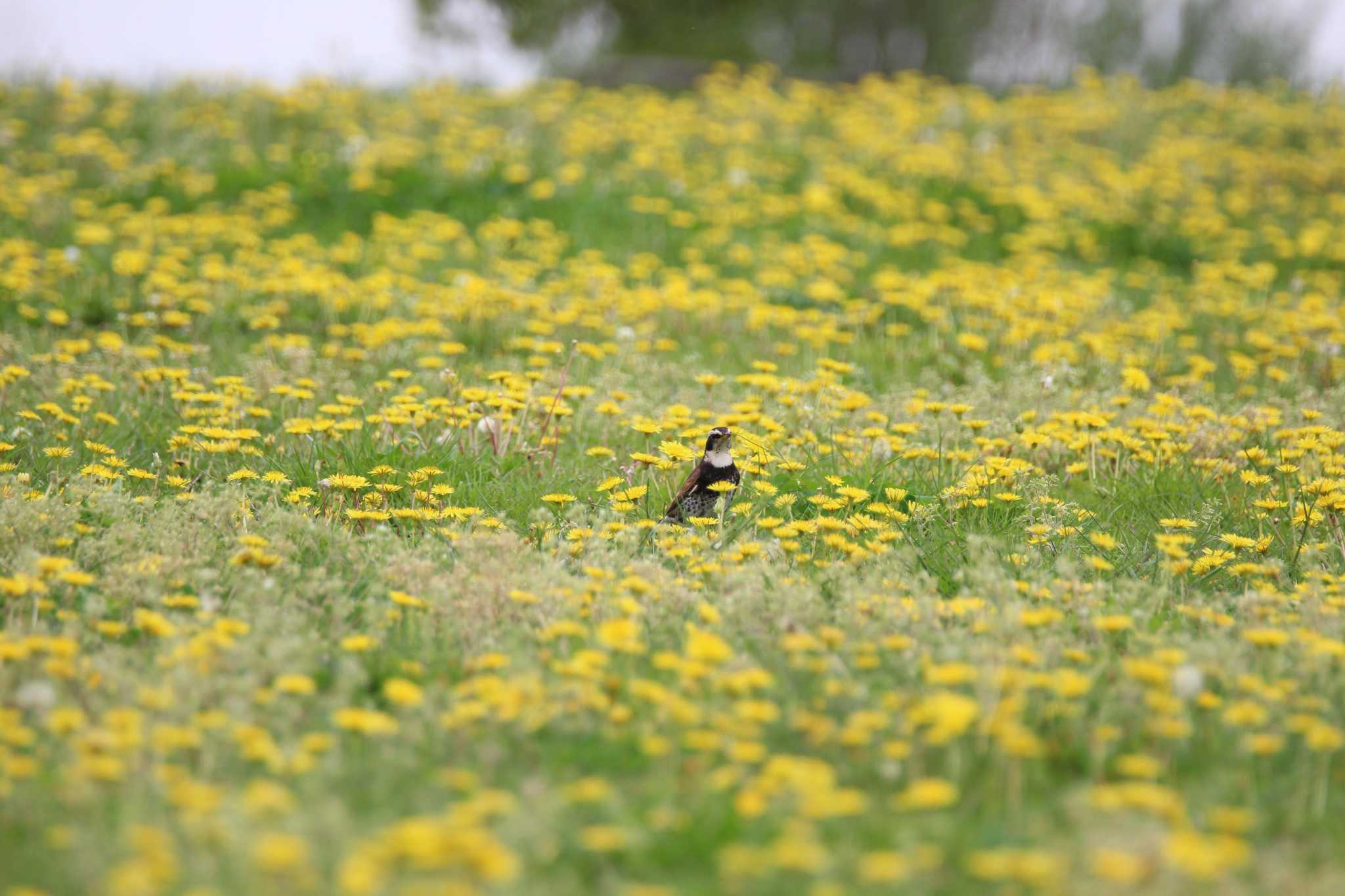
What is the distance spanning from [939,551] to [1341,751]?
1483 millimetres

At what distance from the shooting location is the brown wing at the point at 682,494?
14.0 feet

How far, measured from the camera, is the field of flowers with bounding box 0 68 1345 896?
238 cm

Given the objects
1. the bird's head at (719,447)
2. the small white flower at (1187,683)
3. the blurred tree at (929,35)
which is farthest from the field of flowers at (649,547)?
the blurred tree at (929,35)

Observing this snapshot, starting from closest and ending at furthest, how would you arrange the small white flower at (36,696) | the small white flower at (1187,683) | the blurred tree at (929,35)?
1. the small white flower at (36,696)
2. the small white flower at (1187,683)
3. the blurred tree at (929,35)

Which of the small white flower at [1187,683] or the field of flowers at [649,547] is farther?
the small white flower at [1187,683]

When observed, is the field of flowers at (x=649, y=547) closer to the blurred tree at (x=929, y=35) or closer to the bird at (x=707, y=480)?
the bird at (x=707, y=480)

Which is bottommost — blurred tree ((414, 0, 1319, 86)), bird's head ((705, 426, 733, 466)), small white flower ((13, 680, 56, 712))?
small white flower ((13, 680, 56, 712))

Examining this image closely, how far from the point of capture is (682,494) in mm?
4246

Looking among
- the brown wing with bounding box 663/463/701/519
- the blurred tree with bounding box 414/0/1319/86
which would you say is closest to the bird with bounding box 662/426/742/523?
the brown wing with bounding box 663/463/701/519

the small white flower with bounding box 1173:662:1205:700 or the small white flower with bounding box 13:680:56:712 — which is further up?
the small white flower with bounding box 1173:662:1205:700

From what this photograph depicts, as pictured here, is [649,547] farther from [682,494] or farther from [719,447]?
[719,447]

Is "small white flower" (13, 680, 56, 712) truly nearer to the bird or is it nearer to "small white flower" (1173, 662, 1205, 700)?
the bird

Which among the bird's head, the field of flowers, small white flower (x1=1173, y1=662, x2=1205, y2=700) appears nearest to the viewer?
the field of flowers

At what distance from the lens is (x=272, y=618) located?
10.7 feet
